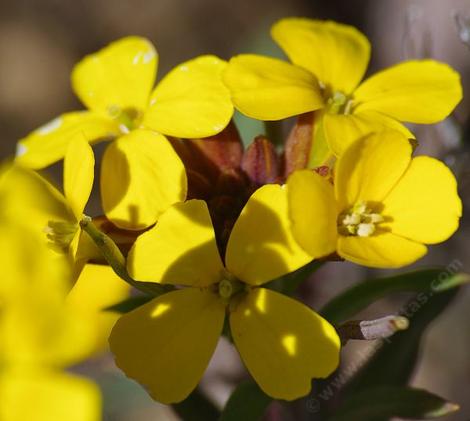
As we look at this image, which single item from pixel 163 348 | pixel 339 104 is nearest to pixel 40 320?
pixel 163 348

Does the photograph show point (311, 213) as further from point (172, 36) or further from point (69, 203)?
point (172, 36)

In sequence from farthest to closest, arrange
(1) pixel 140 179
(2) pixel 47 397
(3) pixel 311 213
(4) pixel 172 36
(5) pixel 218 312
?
(4) pixel 172 36 → (1) pixel 140 179 → (5) pixel 218 312 → (3) pixel 311 213 → (2) pixel 47 397

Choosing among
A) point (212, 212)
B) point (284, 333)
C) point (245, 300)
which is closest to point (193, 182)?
point (212, 212)

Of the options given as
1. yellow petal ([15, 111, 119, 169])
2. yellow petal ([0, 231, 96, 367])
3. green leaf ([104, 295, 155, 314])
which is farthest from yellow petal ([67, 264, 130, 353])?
yellow petal ([0, 231, 96, 367])

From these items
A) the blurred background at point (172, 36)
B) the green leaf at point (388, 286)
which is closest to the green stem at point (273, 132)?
the green leaf at point (388, 286)

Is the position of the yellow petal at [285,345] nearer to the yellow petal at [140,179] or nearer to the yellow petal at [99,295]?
the yellow petal at [140,179]

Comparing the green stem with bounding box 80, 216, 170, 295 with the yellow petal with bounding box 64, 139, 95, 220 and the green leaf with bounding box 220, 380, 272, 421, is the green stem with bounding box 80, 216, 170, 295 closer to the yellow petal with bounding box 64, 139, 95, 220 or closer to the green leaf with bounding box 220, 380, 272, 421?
the yellow petal with bounding box 64, 139, 95, 220

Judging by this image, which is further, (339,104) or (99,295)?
(99,295)
